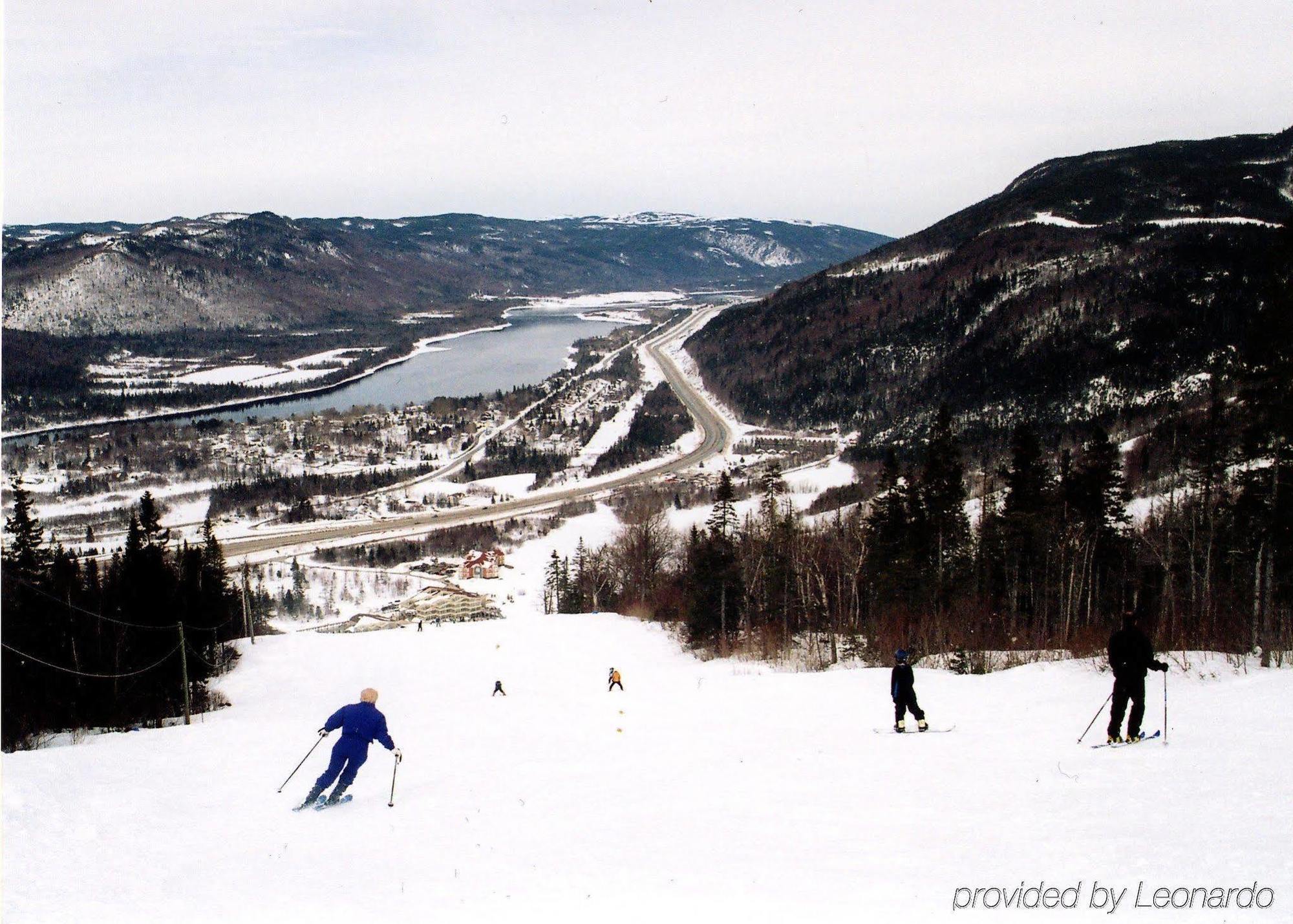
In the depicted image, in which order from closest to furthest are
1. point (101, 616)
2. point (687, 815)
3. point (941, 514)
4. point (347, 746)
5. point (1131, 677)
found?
point (687, 815) < point (347, 746) < point (1131, 677) < point (101, 616) < point (941, 514)

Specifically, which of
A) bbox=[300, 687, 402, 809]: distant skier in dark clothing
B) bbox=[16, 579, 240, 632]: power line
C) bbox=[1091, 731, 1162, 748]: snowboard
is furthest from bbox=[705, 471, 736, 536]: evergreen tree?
bbox=[300, 687, 402, 809]: distant skier in dark clothing

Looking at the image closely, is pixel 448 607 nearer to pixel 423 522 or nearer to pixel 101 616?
pixel 101 616

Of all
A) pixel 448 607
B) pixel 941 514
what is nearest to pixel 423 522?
pixel 448 607

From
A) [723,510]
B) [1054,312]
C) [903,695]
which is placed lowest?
[723,510]

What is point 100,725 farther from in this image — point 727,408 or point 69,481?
point 727,408

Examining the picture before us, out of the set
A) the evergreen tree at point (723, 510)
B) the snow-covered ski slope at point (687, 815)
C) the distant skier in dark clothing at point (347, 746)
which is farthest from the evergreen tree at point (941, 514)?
the distant skier in dark clothing at point (347, 746)

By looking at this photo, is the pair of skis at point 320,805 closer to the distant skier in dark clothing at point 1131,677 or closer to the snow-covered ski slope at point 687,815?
the snow-covered ski slope at point 687,815
